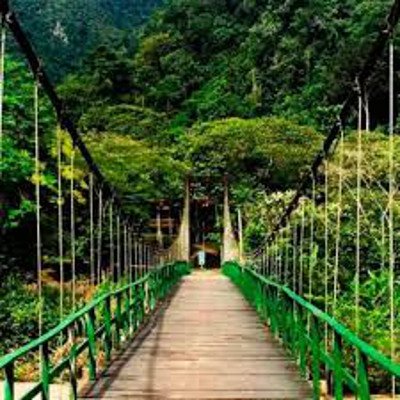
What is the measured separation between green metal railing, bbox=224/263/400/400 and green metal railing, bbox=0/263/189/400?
149 cm

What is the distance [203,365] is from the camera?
7488 millimetres

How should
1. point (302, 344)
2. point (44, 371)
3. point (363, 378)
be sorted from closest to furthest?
point (363, 378), point (44, 371), point (302, 344)

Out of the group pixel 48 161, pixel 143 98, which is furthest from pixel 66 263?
pixel 143 98

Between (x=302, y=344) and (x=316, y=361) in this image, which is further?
(x=302, y=344)

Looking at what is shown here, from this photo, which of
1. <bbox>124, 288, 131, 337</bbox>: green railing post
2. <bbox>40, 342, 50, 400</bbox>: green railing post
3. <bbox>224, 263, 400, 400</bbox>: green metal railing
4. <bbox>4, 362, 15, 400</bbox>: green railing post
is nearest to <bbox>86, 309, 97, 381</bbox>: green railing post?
<bbox>224, 263, 400, 400</bbox>: green metal railing

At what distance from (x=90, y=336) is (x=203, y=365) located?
129 centimetres

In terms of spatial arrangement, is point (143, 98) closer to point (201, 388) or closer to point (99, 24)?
point (99, 24)

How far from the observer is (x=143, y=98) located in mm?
50219

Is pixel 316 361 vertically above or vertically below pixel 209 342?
above

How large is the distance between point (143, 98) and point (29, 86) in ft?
91.0

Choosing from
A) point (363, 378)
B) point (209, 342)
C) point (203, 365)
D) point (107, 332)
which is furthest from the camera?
point (209, 342)

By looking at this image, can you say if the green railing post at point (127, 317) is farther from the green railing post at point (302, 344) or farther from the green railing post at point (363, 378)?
the green railing post at point (363, 378)

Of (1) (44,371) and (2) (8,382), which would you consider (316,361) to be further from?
(2) (8,382)

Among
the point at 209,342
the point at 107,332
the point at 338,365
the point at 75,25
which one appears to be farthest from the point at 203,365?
the point at 75,25
